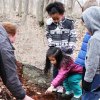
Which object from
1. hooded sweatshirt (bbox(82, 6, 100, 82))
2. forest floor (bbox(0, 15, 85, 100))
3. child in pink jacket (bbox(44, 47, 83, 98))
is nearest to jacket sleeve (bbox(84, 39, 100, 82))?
hooded sweatshirt (bbox(82, 6, 100, 82))

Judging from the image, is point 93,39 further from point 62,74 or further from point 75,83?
point 75,83

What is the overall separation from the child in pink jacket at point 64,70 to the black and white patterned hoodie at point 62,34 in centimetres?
41

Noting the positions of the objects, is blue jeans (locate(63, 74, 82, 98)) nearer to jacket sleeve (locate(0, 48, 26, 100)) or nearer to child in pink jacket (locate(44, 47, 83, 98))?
child in pink jacket (locate(44, 47, 83, 98))

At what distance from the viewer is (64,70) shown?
5453 millimetres

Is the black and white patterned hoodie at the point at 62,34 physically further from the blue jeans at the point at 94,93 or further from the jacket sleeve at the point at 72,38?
the blue jeans at the point at 94,93

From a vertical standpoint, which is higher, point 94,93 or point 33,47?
point 94,93

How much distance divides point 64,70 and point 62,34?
0.76m

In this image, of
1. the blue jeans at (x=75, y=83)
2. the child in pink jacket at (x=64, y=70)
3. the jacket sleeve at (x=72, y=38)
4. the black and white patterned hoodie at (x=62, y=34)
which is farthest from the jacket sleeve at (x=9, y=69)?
the jacket sleeve at (x=72, y=38)

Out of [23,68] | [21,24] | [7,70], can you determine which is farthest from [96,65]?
[21,24]

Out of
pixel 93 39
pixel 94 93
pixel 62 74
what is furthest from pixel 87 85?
pixel 62 74

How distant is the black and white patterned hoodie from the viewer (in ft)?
19.3

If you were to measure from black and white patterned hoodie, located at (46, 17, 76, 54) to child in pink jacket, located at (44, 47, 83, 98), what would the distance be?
1.33 ft

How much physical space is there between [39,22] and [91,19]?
11.6 m

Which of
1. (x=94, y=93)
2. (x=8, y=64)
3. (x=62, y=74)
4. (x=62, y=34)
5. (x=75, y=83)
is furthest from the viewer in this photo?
(x=62, y=34)
